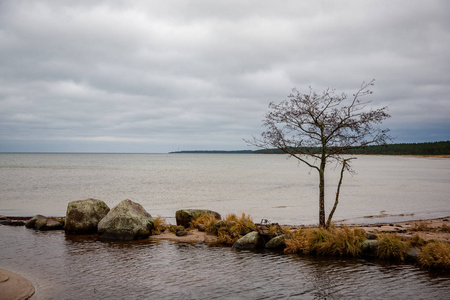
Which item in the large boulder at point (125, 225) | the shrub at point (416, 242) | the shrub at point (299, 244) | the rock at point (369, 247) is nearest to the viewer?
the shrub at point (416, 242)

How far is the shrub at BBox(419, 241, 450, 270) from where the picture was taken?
1127 centimetres

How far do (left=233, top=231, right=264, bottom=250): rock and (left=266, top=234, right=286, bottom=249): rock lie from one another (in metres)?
0.45

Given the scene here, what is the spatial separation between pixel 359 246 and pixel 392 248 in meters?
1.13

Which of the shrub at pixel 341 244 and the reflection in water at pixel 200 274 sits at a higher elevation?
the shrub at pixel 341 244

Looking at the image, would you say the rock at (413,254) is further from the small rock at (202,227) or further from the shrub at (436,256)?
the small rock at (202,227)

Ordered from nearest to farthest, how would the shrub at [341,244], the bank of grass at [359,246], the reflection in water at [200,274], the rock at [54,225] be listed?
the reflection in water at [200,274], the bank of grass at [359,246], the shrub at [341,244], the rock at [54,225]

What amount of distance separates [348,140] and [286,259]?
250 inches

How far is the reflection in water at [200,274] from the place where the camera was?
30.9ft

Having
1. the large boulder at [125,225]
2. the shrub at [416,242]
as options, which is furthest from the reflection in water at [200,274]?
the shrub at [416,242]

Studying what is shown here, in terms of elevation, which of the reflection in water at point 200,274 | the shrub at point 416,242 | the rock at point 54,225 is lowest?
the reflection in water at point 200,274

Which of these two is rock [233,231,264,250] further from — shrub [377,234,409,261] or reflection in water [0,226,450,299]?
shrub [377,234,409,261]

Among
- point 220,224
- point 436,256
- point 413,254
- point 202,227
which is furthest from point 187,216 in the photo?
point 436,256

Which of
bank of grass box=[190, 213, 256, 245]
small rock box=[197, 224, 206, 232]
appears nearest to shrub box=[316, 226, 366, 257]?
bank of grass box=[190, 213, 256, 245]

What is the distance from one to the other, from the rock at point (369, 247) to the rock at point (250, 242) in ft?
13.2
